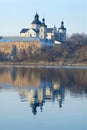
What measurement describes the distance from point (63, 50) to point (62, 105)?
6272 cm

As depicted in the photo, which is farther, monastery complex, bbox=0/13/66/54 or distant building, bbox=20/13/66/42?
distant building, bbox=20/13/66/42

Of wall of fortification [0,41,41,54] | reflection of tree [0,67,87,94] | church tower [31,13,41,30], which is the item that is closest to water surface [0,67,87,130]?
reflection of tree [0,67,87,94]

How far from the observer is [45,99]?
20.2 m

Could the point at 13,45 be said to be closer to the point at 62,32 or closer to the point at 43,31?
the point at 43,31

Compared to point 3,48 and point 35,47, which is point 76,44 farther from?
point 3,48

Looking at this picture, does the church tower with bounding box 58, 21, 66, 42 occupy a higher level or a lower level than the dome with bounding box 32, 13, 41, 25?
lower

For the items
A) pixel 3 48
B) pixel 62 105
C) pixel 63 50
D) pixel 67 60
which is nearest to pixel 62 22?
pixel 3 48

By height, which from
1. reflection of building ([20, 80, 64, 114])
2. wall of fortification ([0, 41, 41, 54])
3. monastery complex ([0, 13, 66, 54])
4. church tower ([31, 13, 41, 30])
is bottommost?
wall of fortification ([0, 41, 41, 54])

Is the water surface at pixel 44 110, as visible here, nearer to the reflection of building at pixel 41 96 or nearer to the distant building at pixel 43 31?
the reflection of building at pixel 41 96

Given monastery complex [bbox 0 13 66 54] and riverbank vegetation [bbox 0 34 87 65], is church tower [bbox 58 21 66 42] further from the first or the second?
riverbank vegetation [bbox 0 34 87 65]

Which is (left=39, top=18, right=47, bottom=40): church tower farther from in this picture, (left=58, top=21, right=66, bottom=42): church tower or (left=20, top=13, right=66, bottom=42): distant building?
(left=58, top=21, right=66, bottom=42): church tower

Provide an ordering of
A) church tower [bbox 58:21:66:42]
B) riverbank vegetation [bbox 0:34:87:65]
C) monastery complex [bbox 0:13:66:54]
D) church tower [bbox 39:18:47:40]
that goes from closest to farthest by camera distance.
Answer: riverbank vegetation [bbox 0:34:87:65], monastery complex [bbox 0:13:66:54], church tower [bbox 39:18:47:40], church tower [bbox 58:21:66:42]

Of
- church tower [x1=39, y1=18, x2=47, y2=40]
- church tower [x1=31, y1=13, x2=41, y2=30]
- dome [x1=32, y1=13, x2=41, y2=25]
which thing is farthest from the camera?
church tower [x1=39, y1=18, x2=47, y2=40]

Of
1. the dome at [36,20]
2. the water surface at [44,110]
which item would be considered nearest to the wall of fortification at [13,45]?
the dome at [36,20]
